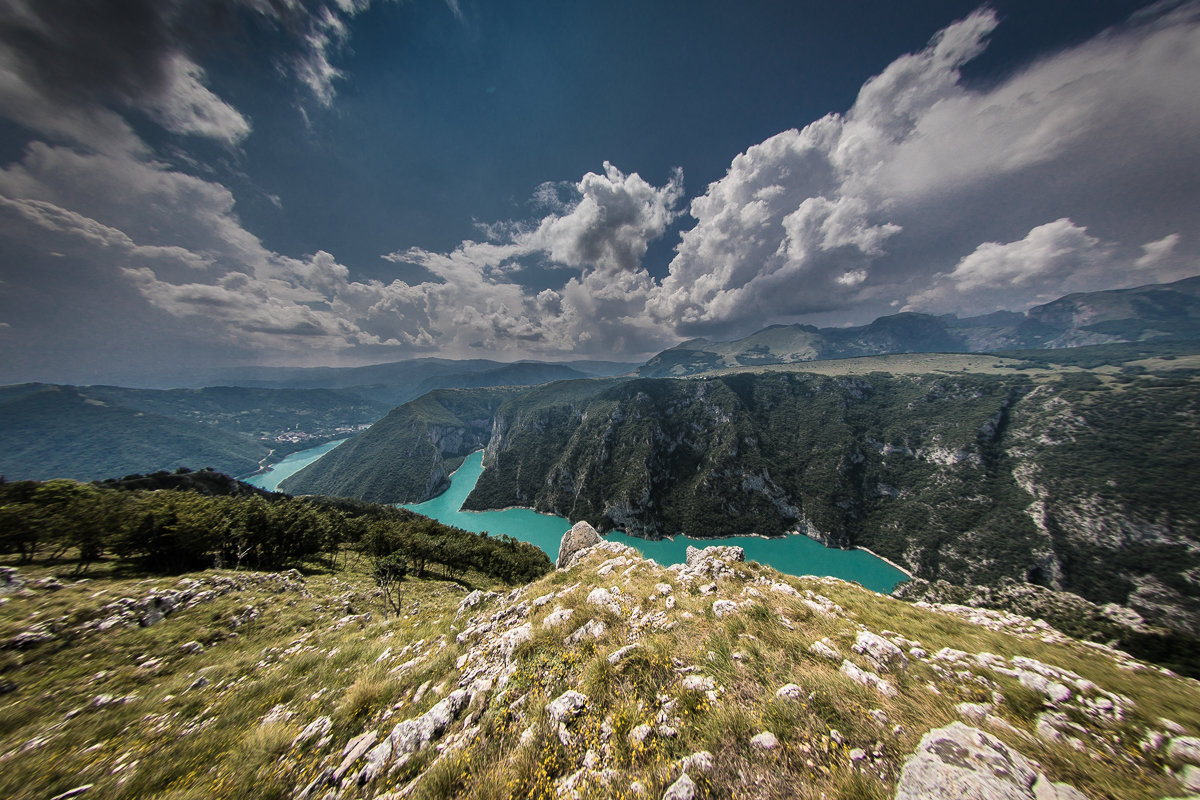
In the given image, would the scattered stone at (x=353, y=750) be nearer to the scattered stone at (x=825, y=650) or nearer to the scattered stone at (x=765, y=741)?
the scattered stone at (x=765, y=741)

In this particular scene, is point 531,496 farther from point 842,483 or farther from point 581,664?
point 581,664

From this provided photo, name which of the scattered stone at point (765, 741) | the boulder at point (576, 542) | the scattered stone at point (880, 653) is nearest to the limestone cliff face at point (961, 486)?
the boulder at point (576, 542)

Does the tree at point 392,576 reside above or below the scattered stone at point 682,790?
below

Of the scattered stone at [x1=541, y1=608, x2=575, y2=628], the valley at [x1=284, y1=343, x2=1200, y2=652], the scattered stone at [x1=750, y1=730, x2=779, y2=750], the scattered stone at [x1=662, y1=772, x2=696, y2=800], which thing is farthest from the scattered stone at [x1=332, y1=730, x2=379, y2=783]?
the valley at [x1=284, y1=343, x2=1200, y2=652]

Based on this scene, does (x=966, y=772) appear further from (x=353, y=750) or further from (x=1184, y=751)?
(x=353, y=750)

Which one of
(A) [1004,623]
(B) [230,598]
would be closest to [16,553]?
(B) [230,598]

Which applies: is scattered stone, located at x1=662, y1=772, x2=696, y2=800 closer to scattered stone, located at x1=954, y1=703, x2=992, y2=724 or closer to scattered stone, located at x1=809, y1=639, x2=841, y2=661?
scattered stone, located at x1=954, y1=703, x2=992, y2=724
